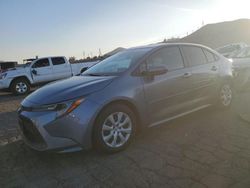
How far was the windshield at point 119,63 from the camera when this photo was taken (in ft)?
14.5

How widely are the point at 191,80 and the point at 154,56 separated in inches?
35.6

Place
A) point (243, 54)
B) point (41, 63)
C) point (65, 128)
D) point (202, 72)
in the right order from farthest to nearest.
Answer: point (41, 63) < point (243, 54) < point (202, 72) < point (65, 128)

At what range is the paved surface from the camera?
10.3 ft

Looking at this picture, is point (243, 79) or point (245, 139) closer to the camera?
point (245, 139)

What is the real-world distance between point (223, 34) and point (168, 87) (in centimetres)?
5331

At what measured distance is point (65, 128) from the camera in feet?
11.6

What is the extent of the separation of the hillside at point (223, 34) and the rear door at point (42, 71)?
38.4 m

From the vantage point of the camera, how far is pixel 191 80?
16.3 feet

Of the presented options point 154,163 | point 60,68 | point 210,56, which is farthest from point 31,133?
point 60,68

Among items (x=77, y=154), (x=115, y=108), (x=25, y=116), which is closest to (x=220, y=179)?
(x=115, y=108)

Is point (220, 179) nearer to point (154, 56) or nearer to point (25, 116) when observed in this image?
point (154, 56)

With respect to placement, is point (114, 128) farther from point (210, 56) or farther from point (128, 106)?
point (210, 56)

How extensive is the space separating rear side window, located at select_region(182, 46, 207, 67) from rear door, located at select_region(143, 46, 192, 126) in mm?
223

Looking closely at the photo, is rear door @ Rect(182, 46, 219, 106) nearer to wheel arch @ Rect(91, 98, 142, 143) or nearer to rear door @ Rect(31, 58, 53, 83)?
wheel arch @ Rect(91, 98, 142, 143)
